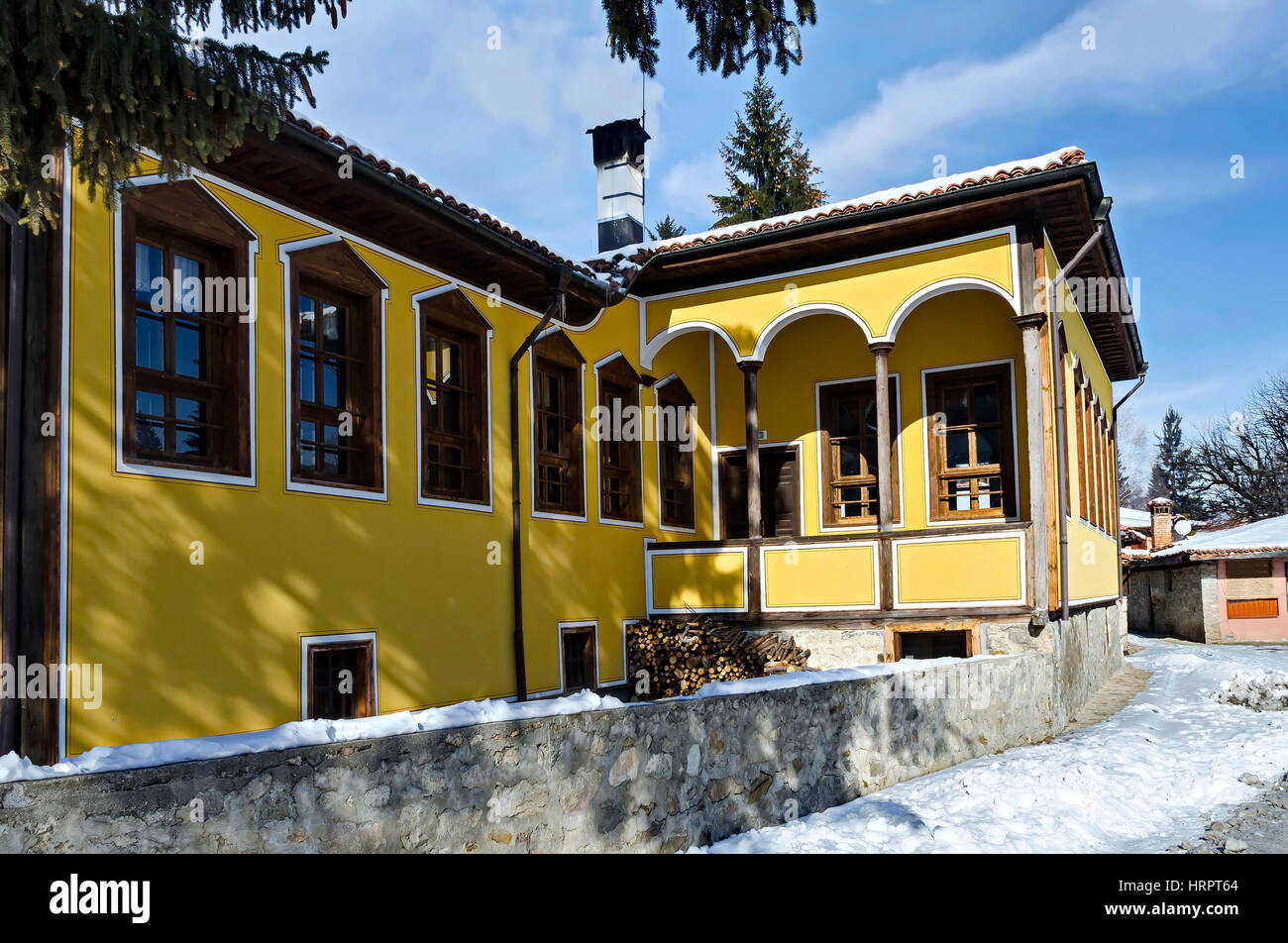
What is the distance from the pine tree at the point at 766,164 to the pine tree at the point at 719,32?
80.3 ft

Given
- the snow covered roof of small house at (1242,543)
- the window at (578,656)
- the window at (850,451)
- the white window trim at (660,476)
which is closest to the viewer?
the window at (578,656)

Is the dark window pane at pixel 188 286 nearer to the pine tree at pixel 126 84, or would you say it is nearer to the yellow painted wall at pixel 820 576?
the pine tree at pixel 126 84

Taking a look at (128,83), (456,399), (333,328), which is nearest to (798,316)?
(456,399)

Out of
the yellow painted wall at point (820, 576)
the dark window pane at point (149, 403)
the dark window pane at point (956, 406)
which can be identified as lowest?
the yellow painted wall at point (820, 576)

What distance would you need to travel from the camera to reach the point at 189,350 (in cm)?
713

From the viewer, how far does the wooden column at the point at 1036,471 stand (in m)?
10.2

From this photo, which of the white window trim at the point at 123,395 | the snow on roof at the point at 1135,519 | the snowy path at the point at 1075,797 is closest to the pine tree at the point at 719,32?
the white window trim at the point at 123,395

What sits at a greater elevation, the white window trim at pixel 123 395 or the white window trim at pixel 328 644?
the white window trim at pixel 123 395

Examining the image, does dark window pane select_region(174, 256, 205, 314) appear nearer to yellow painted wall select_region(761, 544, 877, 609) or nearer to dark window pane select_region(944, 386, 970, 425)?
yellow painted wall select_region(761, 544, 877, 609)

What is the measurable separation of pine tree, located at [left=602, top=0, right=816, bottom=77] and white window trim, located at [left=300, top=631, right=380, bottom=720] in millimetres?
4519

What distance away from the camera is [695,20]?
575 centimetres

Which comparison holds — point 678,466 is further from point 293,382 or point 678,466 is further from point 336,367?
point 293,382
